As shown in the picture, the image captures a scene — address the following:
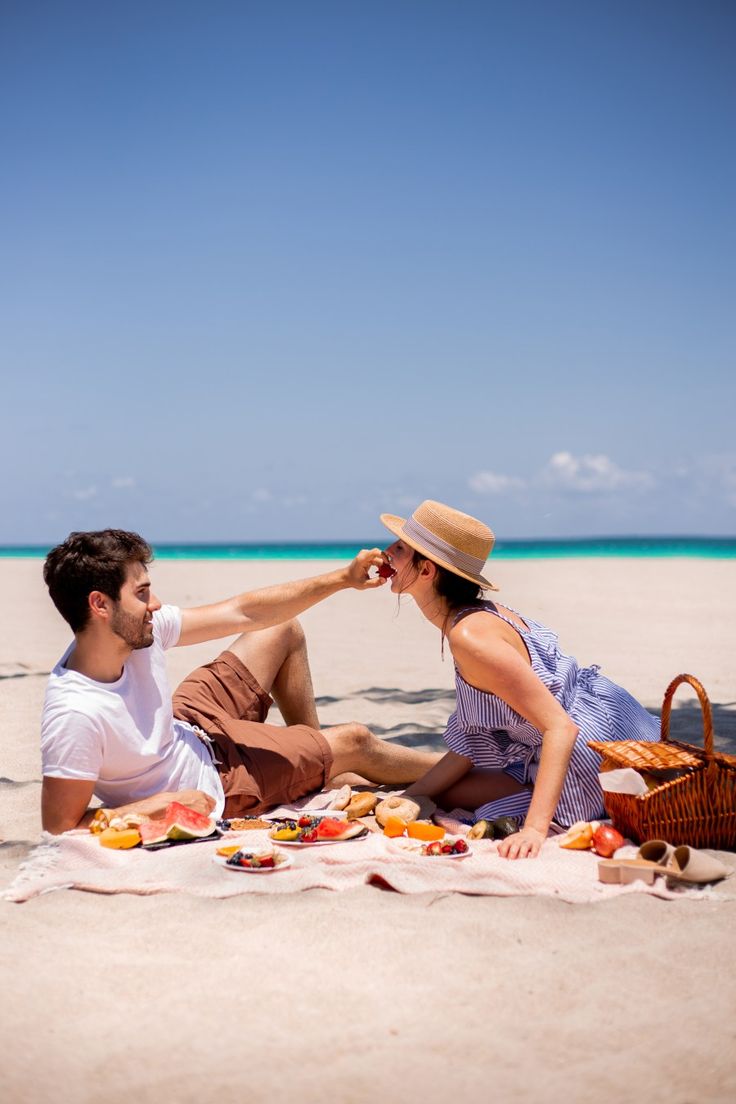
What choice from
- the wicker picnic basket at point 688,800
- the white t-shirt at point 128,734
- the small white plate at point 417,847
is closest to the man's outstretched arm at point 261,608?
the white t-shirt at point 128,734

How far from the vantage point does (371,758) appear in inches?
211

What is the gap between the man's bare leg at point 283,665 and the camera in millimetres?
5426

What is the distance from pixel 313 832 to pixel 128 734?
0.94 meters

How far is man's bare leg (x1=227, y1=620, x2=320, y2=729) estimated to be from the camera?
17.8ft

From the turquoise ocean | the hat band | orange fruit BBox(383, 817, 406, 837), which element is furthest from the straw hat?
the turquoise ocean

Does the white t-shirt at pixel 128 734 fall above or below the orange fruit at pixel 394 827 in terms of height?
above

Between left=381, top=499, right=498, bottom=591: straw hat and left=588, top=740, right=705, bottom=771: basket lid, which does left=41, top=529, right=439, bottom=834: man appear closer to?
left=381, top=499, right=498, bottom=591: straw hat

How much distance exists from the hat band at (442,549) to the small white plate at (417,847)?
4.05 feet

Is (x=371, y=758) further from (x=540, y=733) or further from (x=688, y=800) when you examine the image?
(x=688, y=800)

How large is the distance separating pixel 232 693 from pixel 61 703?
1315 mm

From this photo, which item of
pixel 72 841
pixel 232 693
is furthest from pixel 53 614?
pixel 72 841

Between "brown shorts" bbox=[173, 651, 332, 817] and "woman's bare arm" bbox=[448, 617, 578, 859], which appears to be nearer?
"woman's bare arm" bbox=[448, 617, 578, 859]

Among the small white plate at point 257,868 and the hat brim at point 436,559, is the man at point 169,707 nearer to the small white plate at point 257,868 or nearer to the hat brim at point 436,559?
the hat brim at point 436,559

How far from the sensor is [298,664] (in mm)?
5555
